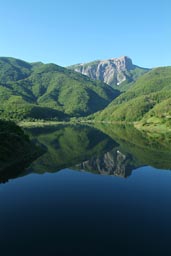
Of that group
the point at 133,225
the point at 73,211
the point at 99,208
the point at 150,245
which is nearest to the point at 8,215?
the point at 73,211

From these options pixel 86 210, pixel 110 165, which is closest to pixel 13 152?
pixel 110 165

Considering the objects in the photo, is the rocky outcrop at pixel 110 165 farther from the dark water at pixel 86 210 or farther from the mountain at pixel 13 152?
the mountain at pixel 13 152

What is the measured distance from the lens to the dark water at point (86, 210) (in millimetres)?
38000

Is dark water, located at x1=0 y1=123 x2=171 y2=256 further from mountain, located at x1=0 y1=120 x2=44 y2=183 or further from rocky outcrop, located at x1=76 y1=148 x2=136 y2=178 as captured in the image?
mountain, located at x1=0 y1=120 x2=44 y2=183

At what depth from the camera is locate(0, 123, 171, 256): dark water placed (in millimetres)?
38000

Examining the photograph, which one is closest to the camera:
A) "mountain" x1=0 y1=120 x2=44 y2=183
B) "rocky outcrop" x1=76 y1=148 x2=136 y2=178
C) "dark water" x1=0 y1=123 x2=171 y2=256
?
"dark water" x1=0 y1=123 x2=171 y2=256

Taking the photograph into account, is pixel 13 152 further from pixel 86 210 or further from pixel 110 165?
pixel 86 210

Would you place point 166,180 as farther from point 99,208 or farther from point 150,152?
point 150,152

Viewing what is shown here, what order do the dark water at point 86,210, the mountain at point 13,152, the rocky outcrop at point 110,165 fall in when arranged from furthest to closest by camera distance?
the rocky outcrop at point 110,165, the mountain at point 13,152, the dark water at point 86,210

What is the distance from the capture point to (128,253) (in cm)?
3572

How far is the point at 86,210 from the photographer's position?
52281 mm

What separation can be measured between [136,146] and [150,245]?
11446 cm

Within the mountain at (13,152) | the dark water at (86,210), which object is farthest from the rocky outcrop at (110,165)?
the mountain at (13,152)

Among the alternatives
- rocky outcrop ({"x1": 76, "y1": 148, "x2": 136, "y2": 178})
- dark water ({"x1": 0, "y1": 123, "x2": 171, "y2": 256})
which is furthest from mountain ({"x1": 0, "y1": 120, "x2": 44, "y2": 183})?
rocky outcrop ({"x1": 76, "y1": 148, "x2": 136, "y2": 178})
